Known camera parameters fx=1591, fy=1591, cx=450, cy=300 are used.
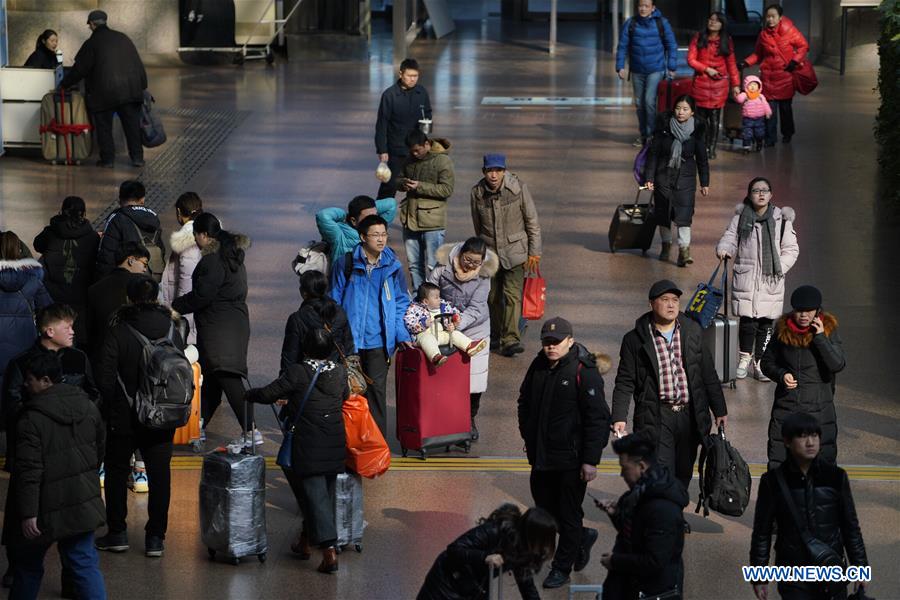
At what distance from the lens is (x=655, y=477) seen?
7062 mm

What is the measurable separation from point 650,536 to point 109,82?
13.7 meters

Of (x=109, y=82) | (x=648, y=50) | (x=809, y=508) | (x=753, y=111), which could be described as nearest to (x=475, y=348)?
(x=809, y=508)

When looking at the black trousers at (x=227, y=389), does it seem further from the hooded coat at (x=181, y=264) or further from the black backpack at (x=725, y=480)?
the black backpack at (x=725, y=480)

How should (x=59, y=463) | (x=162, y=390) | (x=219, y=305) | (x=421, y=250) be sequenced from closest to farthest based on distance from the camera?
(x=59, y=463) → (x=162, y=390) → (x=219, y=305) → (x=421, y=250)

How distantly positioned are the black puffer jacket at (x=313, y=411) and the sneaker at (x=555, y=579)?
4.34 feet

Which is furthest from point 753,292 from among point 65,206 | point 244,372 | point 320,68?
point 320,68

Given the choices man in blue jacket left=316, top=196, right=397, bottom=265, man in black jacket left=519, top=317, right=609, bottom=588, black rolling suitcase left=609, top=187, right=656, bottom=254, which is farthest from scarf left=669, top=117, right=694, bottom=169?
man in black jacket left=519, top=317, right=609, bottom=588

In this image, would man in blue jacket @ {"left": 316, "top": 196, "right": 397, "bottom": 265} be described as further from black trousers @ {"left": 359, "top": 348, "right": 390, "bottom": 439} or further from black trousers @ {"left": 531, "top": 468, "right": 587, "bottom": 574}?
black trousers @ {"left": 531, "top": 468, "right": 587, "bottom": 574}

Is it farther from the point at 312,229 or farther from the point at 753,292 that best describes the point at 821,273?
the point at 312,229

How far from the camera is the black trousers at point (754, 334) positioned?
12.3 meters

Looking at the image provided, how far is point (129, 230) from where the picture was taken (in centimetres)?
1129

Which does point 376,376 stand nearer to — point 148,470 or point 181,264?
point 181,264

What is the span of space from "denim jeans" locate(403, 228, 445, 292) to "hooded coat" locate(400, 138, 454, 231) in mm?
84

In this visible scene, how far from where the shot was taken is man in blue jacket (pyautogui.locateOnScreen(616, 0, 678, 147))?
2039cm
